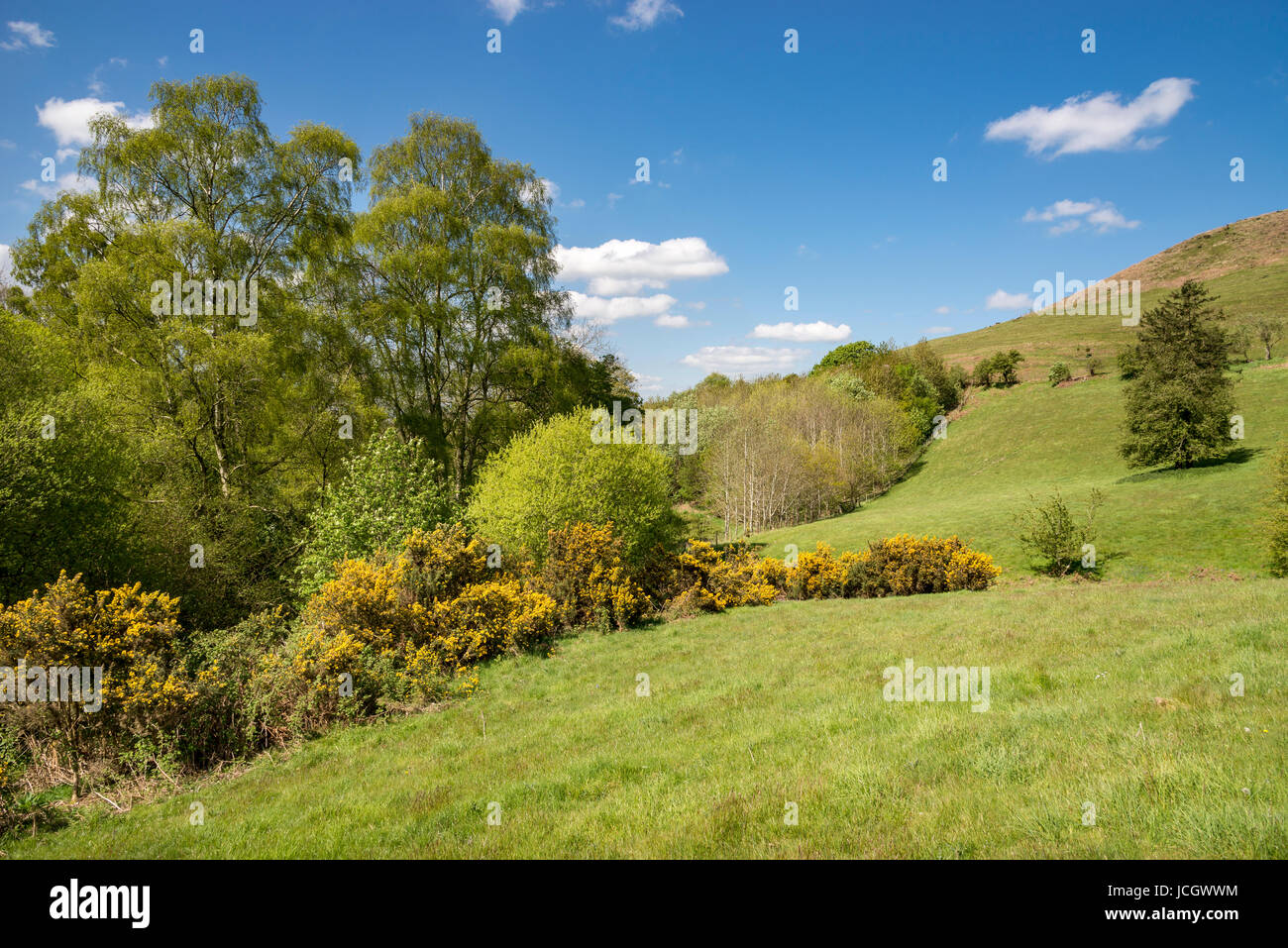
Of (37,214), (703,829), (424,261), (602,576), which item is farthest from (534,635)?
(37,214)

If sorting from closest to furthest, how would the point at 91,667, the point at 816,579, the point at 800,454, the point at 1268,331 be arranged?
the point at 91,667 < the point at 816,579 < the point at 800,454 < the point at 1268,331

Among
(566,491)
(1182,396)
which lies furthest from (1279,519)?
(566,491)

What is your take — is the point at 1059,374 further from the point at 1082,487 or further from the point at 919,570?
the point at 919,570

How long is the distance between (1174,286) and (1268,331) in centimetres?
7292

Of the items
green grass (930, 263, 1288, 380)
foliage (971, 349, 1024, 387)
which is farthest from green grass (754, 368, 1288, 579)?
green grass (930, 263, 1288, 380)

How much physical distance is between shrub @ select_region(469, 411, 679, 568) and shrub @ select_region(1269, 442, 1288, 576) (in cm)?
2558

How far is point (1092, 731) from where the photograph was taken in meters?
6.23

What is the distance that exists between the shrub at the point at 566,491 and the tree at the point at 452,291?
519 cm

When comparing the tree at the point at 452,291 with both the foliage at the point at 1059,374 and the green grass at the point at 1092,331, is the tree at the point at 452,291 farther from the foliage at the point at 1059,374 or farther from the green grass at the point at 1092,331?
the green grass at the point at 1092,331

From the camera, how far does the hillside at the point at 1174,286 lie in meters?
87.4

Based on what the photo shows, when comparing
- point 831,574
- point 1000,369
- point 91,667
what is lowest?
point 831,574

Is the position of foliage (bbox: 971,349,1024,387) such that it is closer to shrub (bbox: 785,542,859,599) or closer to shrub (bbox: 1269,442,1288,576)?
shrub (bbox: 1269,442,1288,576)

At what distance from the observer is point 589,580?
2097 centimetres
